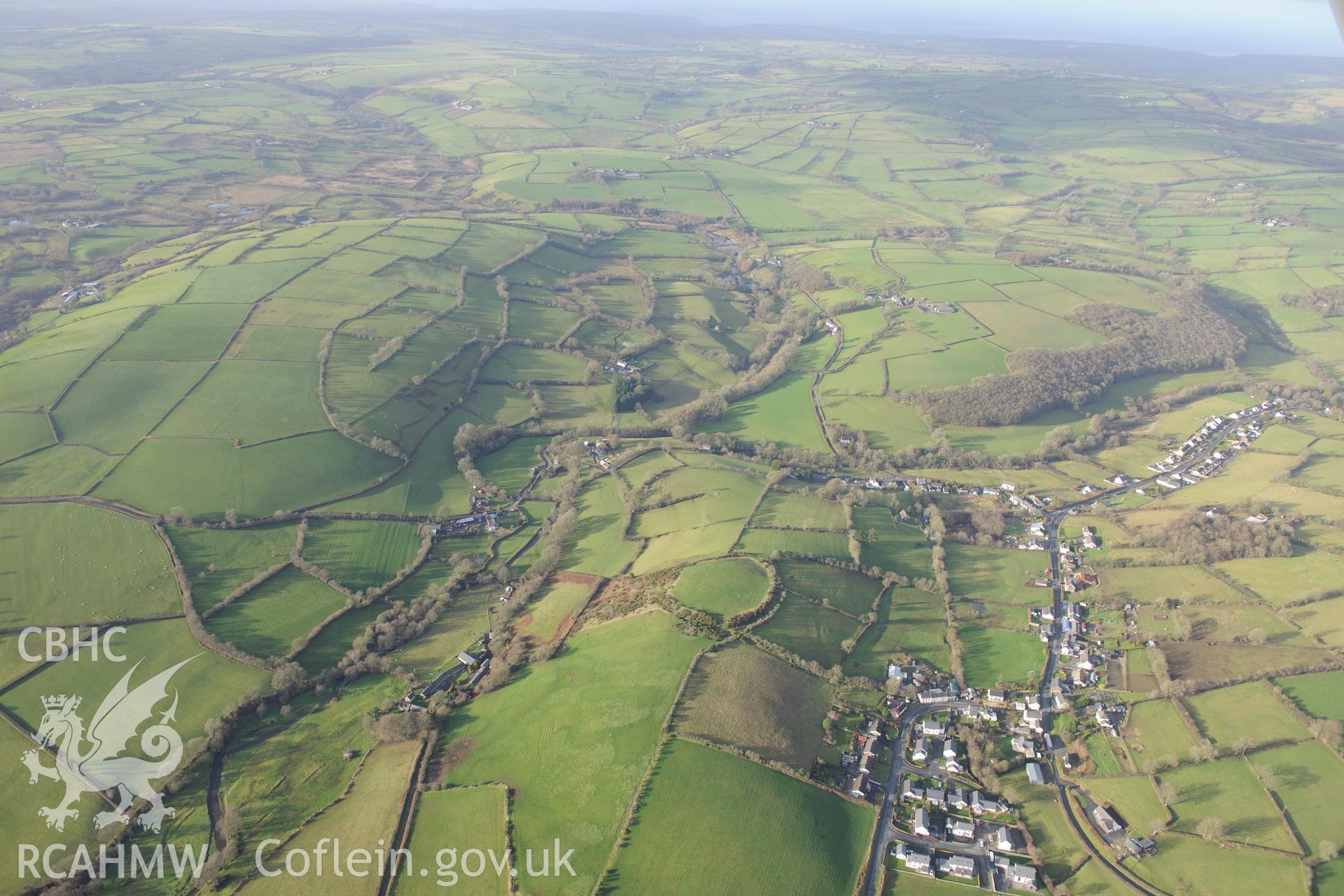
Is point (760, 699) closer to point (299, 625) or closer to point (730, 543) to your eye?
point (730, 543)

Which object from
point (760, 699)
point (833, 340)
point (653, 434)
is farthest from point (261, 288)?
point (760, 699)

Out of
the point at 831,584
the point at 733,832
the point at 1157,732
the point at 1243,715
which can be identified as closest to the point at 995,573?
the point at 831,584

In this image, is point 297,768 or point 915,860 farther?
point 297,768

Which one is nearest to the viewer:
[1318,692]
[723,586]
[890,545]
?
[1318,692]

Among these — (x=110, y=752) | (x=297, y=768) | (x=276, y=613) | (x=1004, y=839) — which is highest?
(x=1004, y=839)

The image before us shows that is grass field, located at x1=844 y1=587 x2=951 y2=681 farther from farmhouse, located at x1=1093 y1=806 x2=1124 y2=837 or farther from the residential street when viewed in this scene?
farmhouse, located at x1=1093 y1=806 x2=1124 y2=837

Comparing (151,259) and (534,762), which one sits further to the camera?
(151,259)

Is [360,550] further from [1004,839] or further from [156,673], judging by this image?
[1004,839]

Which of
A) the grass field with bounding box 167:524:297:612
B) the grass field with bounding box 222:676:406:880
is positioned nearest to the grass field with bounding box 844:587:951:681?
the grass field with bounding box 222:676:406:880

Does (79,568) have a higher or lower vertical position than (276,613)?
higher
